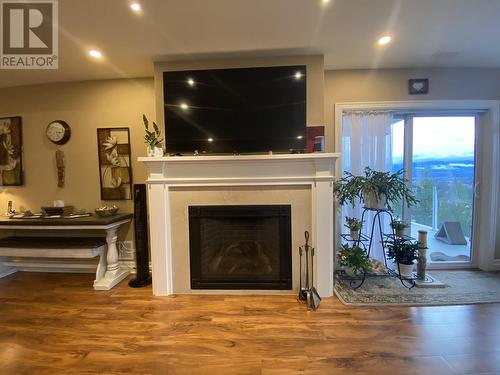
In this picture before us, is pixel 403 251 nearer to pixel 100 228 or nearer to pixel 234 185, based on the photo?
pixel 234 185

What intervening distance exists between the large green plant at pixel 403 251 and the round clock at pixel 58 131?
4059mm

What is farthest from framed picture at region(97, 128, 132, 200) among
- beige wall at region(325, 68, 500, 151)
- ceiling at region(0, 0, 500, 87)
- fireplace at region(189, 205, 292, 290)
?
beige wall at region(325, 68, 500, 151)

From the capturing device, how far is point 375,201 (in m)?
2.62

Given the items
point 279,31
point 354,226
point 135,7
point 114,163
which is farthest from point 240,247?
point 135,7

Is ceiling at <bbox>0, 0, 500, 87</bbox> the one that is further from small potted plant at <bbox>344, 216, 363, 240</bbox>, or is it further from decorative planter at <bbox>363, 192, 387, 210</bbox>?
small potted plant at <bbox>344, 216, 363, 240</bbox>

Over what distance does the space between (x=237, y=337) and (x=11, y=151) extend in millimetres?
3673

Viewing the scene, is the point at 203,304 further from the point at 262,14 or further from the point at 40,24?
the point at 40,24

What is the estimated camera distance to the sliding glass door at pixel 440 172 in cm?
315

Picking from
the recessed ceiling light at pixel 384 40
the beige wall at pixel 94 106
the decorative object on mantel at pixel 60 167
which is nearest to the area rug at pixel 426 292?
the beige wall at pixel 94 106

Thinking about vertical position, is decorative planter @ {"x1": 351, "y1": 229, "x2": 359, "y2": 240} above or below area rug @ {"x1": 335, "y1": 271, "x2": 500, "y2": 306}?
above

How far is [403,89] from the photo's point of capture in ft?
9.87

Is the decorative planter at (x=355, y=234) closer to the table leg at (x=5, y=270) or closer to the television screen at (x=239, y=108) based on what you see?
the television screen at (x=239, y=108)

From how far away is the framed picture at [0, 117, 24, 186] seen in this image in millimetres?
3346

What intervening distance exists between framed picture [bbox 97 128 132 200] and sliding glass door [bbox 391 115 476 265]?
10.7 ft
